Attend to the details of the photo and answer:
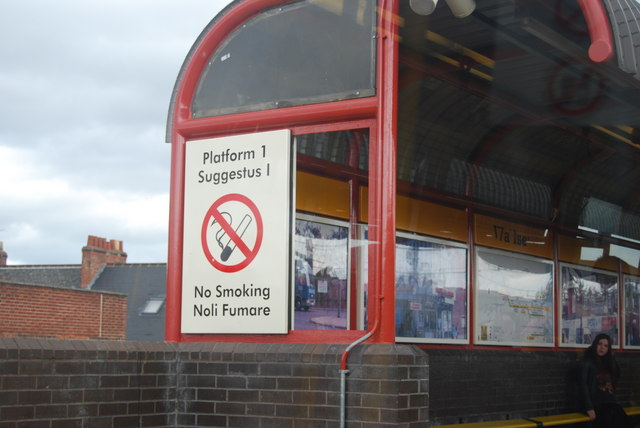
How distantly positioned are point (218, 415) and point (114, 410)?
709mm

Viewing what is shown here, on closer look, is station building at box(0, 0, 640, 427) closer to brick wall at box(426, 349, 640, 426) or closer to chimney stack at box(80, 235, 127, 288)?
brick wall at box(426, 349, 640, 426)

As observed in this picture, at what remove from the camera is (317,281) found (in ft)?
22.1

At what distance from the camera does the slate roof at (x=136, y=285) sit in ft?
134

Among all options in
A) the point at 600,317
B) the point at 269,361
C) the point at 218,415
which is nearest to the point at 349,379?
the point at 269,361

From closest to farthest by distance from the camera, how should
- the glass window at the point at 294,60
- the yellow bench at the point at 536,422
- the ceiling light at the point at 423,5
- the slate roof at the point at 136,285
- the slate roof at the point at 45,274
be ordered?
the ceiling light at the point at 423,5, the glass window at the point at 294,60, the yellow bench at the point at 536,422, the slate roof at the point at 136,285, the slate roof at the point at 45,274

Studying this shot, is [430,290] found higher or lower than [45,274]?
lower

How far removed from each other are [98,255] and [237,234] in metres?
40.1

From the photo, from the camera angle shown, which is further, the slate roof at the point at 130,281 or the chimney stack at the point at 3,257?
the chimney stack at the point at 3,257

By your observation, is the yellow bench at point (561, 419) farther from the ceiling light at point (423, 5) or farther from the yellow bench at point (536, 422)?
the ceiling light at point (423, 5)

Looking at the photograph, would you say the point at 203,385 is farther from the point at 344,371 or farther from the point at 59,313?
the point at 59,313

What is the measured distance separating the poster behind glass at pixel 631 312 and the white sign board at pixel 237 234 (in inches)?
305

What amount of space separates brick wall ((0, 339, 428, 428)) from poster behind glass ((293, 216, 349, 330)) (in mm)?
376

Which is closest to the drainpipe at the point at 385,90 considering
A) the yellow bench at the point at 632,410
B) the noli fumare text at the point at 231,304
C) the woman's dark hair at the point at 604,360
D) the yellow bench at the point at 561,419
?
the noli fumare text at the point at 231,304

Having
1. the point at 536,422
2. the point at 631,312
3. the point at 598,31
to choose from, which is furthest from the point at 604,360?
the point at 598,31
